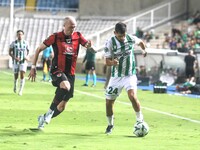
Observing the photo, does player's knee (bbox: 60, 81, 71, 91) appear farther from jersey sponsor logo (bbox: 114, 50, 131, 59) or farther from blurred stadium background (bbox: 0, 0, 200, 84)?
blurred stadium background (bbox: 0, 0, 200, 84)

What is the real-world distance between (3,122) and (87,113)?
3.55 m

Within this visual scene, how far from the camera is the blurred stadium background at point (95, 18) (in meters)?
53.6

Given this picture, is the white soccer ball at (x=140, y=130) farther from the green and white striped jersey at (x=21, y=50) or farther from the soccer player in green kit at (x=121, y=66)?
the green and white striped jersey at (x=21, y=50)

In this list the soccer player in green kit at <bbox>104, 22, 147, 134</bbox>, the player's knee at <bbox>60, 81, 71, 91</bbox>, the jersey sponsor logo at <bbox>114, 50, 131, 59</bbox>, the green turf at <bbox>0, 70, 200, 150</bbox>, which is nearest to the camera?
the green turf at <bbox>0, 70, 200, 150</bbox>

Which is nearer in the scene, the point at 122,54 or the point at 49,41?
the point at 122,54

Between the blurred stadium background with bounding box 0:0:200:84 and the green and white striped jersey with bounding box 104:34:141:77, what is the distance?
31423mm

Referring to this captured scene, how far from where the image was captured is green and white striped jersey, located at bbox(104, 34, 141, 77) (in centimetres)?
1492

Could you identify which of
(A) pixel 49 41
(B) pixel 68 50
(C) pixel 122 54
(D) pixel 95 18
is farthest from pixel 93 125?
(D) pixel 95 18

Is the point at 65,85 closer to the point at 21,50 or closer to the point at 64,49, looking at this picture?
the point at 64,49

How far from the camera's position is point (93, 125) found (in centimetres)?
1680

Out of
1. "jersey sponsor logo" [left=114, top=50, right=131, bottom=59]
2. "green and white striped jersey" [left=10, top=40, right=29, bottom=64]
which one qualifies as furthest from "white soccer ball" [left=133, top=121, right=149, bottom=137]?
"green and white striped jersey" [left=10, top=40, right=29, bottom=64]

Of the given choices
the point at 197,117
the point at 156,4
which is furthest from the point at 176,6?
the point at 197,117

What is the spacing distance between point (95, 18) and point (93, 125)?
4655 cm

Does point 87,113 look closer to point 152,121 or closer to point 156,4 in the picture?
point 152,121
